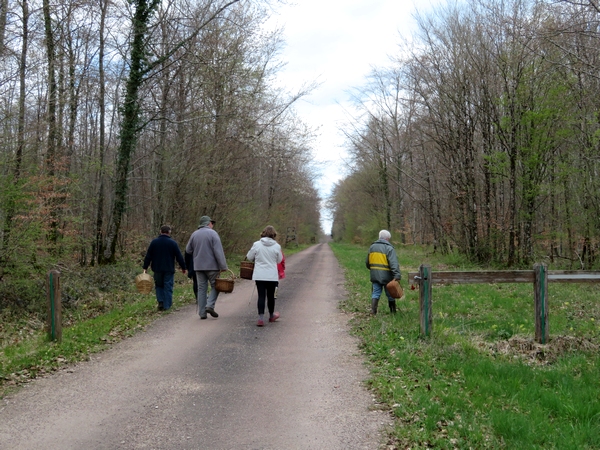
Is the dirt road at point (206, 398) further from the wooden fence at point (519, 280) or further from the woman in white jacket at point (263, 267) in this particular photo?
the wooden fence at point (519, 280)

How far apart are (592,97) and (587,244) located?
16.5ft

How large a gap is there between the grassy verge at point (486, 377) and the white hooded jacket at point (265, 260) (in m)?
1.84

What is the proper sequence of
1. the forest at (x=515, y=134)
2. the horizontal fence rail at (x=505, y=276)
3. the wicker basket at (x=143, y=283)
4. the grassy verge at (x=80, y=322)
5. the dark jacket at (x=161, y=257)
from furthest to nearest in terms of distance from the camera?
the forest at (x=515, y=134), the dark jacket at (x=161, y=257), the wicker basket at (x=143, y=283), the horizontal fence rail at (x=505, y=276), the grassy verge at (x=80, y=322)

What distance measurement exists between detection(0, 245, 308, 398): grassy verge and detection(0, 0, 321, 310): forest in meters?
0.96

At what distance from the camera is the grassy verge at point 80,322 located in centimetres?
666

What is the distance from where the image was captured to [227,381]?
19.7ft

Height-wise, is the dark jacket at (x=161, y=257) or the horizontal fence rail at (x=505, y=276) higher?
the dark jacket at (x=161, y=257)

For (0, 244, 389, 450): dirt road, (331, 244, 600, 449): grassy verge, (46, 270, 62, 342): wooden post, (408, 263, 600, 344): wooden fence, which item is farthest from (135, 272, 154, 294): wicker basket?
(408, 263, 600, 344): wooden fence

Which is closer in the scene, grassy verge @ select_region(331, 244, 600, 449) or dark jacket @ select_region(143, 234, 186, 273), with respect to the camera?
grassy verge @ select_region(331, 244, 600, 449)

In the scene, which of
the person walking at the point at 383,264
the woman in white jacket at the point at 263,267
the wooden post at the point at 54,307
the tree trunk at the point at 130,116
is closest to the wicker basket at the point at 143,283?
the woman in white jacket at the point at 263,267

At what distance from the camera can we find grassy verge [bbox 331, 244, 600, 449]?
4422 millimetres

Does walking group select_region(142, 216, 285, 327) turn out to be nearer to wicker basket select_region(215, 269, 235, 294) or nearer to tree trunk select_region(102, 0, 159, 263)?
wicker basket select_region(215, 269, 235, 294)

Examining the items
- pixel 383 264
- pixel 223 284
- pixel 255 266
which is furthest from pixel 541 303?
pixel 223 284

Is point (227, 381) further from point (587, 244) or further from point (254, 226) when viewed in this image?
point (254, 226)
